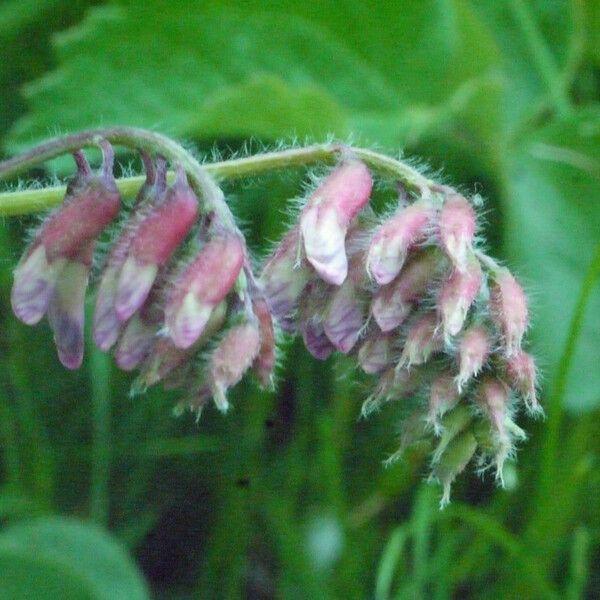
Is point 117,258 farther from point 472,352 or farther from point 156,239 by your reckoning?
point 472,352

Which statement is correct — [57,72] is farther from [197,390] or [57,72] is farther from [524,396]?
[524,396]

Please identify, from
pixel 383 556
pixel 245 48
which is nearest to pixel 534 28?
pixel 245 48

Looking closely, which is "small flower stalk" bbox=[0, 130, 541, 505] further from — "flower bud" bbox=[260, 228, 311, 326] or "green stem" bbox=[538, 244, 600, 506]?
"green stem" bbox=[538, 244, 600, 506]

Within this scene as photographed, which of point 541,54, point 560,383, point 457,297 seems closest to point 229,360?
point 457,297

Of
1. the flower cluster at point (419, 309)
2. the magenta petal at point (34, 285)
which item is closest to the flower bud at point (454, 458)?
the flower cluster at point (419, 309)

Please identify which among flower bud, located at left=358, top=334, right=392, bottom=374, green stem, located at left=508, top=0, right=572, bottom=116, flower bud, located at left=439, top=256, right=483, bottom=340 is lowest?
green stem, located at left=508, top=0, right=572, bottom=116

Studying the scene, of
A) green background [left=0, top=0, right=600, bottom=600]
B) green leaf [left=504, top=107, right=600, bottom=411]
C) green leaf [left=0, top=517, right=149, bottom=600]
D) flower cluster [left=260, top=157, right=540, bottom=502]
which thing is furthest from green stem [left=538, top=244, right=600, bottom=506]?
green leaf [left=0, top=517, right=149, bottom=600]
